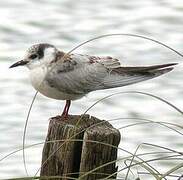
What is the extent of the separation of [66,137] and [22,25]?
28.5 ft

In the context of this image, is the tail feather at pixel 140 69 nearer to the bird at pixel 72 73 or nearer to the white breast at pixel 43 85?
the bird at pixel 72 73

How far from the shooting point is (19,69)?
1328 centimetres

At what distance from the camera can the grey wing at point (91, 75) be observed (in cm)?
738

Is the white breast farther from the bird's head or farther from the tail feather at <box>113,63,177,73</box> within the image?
the tail feather at <box>113,63,177,73</box>

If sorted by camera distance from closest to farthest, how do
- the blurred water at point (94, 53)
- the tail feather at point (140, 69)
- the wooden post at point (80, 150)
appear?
the wooden post at point (80, 150)
the tail feather at point (140, 69)
the blurred water at point (94, 53)

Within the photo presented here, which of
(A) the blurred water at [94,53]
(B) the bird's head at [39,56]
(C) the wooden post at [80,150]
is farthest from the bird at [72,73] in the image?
(A) the blurred water at [94,53]

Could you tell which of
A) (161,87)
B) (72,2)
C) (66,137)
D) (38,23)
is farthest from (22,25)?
(66,137)

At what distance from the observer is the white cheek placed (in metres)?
7.34

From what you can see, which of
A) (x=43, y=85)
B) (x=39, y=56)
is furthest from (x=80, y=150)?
(x=39, y=56)

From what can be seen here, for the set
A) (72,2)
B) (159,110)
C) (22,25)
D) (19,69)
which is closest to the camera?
(159,110)

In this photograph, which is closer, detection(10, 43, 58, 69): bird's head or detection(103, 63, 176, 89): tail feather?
detection(103, 63, 176, 89): tail feather

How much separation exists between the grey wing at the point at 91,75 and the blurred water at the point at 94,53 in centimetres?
281

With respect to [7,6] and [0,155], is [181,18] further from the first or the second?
[0,155]

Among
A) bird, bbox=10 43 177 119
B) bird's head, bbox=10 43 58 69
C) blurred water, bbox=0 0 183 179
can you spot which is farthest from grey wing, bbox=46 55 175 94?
blurred water, bbox=0 0 183 179
